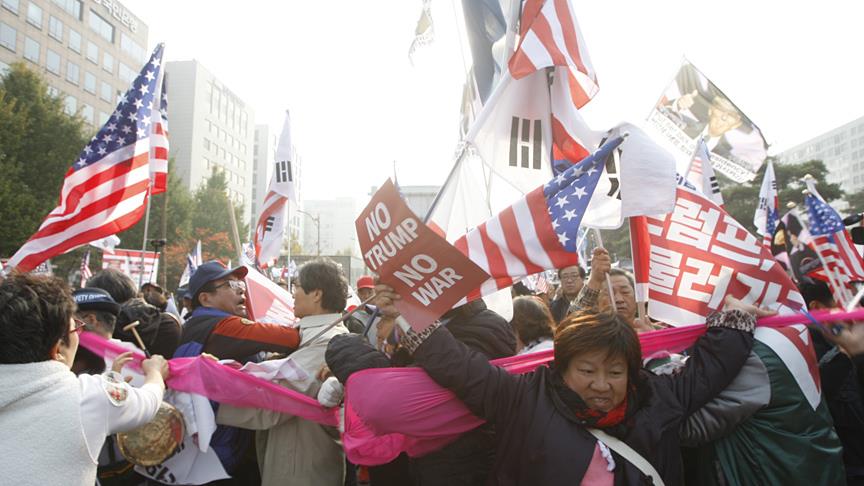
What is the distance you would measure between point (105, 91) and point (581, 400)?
190 feet

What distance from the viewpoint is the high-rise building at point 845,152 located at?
91.7 m

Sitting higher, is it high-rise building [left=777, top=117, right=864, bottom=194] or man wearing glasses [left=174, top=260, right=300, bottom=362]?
high-rise building [left=777, top=117, right=864, bottom=194]

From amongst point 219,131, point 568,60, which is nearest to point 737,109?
point 568,60

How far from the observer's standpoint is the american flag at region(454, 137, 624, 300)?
2.63 metres

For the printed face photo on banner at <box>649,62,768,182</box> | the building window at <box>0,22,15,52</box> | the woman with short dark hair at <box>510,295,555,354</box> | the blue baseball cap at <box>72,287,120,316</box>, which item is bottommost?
the woman with short dark hair at <box>510,295,555,354</box>

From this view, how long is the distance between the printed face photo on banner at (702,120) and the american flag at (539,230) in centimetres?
501

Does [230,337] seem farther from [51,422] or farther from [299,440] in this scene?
[51,422]

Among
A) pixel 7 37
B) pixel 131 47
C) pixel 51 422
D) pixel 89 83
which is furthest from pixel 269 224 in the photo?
pixel 131 47

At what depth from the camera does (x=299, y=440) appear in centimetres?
288

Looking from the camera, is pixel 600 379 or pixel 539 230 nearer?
pixel 600 379

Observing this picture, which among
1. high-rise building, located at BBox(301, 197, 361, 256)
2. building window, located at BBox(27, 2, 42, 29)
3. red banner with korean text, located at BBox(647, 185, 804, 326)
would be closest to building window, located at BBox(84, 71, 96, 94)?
building window, located at BBox(27, 2, 42, 29)

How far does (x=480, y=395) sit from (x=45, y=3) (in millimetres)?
53159

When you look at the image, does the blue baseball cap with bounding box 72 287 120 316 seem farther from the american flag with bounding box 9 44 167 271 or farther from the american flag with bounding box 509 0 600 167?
the american flag with bounding box 509 0 600 167

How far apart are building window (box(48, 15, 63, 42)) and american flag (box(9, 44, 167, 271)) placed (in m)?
47.6
